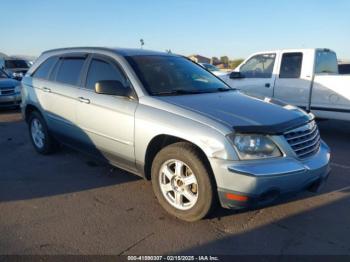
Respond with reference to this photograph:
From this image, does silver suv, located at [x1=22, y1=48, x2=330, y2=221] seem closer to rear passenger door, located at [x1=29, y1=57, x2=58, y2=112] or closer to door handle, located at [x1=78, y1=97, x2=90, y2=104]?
door handle, located at [x1=78, y1=97, x2=90, y2=104]

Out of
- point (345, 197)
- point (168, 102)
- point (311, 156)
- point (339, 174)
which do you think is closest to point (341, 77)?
point (339, 174)

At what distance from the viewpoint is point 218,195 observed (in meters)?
3.46

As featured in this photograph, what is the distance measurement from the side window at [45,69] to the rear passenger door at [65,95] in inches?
7.6

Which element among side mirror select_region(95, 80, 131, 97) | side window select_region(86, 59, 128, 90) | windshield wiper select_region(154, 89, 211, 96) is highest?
side window select_region(86, 59, 128, 90)

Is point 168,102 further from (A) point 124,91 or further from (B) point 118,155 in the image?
(B) point 118,155

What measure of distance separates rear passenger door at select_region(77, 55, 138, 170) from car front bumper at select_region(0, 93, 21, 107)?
7.27 metres

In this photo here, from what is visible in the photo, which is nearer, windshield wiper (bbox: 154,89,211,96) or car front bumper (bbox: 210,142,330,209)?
car front bumper (bbox: 210,142,330,209)

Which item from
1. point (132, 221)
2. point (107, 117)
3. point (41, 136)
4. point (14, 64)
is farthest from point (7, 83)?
point (14, 64)

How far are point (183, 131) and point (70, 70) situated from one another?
2578 mm

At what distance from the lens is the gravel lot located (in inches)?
129

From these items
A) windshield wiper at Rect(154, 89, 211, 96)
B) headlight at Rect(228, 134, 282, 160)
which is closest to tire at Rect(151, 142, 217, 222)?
headlight at Rect(228, 134, 282, 160)

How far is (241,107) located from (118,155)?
1.55 meters

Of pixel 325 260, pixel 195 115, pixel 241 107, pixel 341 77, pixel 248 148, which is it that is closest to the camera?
pixel 325 260

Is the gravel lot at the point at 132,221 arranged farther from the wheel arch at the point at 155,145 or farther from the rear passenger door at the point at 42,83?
the rear passenger door at the point at 42,83
